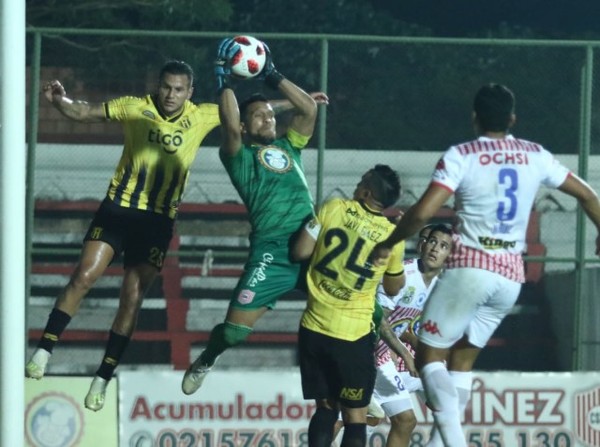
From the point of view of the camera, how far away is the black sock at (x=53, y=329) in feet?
32.0

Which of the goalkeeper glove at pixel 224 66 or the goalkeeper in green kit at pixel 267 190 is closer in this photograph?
the goalkeeper glove at pixel 224 66

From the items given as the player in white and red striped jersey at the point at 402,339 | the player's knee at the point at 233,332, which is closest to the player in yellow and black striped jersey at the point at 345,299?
the player's knee at the point at 233,332

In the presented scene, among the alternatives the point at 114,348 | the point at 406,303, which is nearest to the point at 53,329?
the point at 114,348

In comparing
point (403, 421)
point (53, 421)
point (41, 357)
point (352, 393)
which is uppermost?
point (41, 357)

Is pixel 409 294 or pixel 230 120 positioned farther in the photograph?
pixel 409 294

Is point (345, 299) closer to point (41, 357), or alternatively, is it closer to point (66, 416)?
point (41, 357)

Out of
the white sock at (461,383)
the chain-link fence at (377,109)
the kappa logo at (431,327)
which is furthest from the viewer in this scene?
the chain-link fence at (377,109)

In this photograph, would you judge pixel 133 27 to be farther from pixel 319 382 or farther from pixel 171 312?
pixel 319 382

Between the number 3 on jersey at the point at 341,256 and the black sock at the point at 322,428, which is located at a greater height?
the number 3 on jersey at the point at 341,256

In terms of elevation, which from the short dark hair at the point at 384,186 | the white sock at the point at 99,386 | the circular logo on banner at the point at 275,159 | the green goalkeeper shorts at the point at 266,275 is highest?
the circular logo on banner at the point at 275,159

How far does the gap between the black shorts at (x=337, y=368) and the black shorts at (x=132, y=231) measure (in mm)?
1469

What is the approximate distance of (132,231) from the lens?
9.88 metres

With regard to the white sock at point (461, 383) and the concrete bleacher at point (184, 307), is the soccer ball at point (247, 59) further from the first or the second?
the concrete bleacher at point (184, 307)

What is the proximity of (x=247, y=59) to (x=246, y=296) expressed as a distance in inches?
59.9
